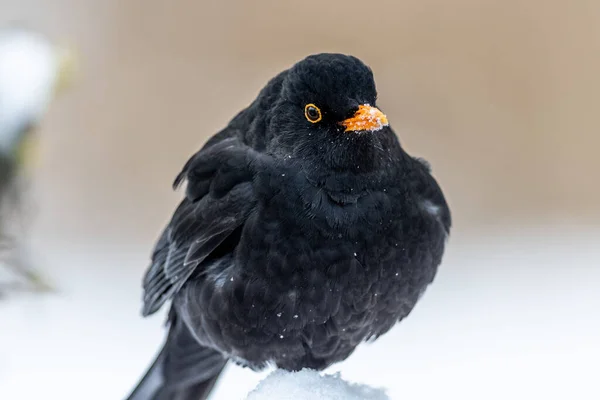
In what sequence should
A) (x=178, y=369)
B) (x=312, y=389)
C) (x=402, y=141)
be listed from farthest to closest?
1. (x=402, y=141)
2. (x=178, y=369)
3. (x=312, y=389)

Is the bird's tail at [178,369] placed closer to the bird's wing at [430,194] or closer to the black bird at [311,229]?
the black bird at [311,229]

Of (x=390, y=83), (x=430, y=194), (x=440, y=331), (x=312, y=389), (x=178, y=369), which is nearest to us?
(x=312, y=389)

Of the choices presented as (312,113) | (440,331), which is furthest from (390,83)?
(312,113)

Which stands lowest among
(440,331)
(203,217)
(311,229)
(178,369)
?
(440,331)

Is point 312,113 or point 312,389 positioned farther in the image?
point 312,113

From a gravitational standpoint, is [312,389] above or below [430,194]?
below

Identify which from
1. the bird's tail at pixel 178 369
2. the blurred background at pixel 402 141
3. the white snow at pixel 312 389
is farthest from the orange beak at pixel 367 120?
the blurred background at pixel 402 141

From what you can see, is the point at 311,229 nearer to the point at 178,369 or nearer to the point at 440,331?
the point at 178,369
